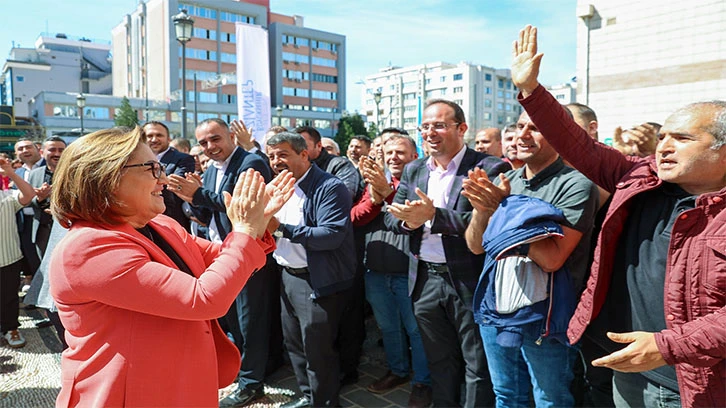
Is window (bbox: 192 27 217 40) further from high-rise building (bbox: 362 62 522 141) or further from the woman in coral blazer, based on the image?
the woman in coral blazer

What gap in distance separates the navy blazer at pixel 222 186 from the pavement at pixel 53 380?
1.44 m

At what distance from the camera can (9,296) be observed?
210 inches

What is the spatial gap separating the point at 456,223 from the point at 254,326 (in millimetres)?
2058

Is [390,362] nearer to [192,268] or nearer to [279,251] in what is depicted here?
[279,251]

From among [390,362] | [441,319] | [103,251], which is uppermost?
[103,251]

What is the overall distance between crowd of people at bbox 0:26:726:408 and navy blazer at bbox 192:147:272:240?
20 mm

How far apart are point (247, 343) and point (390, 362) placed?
4.22 feet

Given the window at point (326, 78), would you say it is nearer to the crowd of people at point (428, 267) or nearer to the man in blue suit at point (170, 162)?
the man in blue suit at point (170, 162)

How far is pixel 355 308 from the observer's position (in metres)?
4.60

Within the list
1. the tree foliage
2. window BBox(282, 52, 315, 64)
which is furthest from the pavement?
window BBox(282, 52, 315, 64)

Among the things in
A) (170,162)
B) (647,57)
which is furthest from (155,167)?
(647,57)

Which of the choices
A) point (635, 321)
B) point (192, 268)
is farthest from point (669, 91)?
point (192, 268)

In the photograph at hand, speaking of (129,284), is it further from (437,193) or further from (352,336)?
(352,336)

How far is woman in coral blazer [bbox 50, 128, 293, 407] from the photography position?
5.33ft
